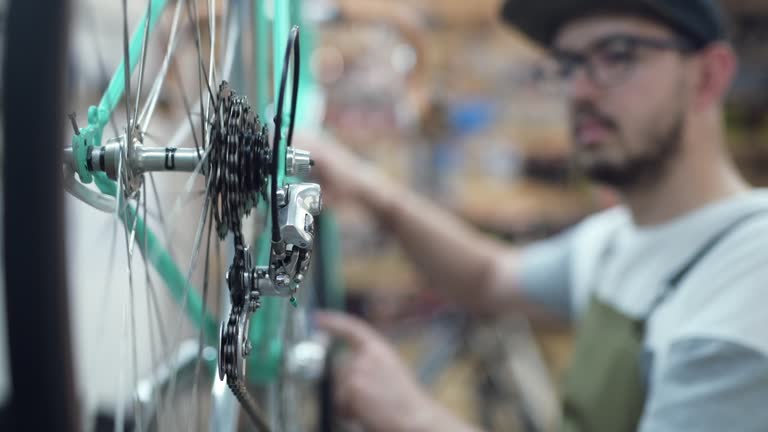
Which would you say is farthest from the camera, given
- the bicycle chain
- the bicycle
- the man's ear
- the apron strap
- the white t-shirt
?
the man's ear

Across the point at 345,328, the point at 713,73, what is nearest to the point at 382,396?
the point at 345,328

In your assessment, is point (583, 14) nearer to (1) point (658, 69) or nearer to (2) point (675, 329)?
(1) point (658, 69)

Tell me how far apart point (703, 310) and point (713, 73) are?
0.31m

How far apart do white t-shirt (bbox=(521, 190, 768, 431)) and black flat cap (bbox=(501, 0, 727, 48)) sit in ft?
0.60

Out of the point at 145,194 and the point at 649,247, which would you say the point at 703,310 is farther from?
the point at 145,194

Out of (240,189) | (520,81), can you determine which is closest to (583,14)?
(240,189)

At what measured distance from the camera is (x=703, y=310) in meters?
Answer: 0.59

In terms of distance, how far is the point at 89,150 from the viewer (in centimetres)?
29

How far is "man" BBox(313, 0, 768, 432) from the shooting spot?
1.84 feet

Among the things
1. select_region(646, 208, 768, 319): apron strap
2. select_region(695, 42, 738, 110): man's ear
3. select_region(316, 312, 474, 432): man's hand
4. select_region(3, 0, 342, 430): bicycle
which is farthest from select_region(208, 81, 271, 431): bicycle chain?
select_region(695, 42, 738, 110): man's ear

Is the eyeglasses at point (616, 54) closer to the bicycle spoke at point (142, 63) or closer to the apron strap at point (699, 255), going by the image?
the apron strap at point (699, 255)

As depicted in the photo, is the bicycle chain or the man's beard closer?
the bicycle chain

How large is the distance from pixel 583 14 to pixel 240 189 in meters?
0.57

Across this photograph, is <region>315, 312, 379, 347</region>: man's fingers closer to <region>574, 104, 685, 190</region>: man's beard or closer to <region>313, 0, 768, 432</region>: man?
<region>313, 0, 768, 432</region>: man
